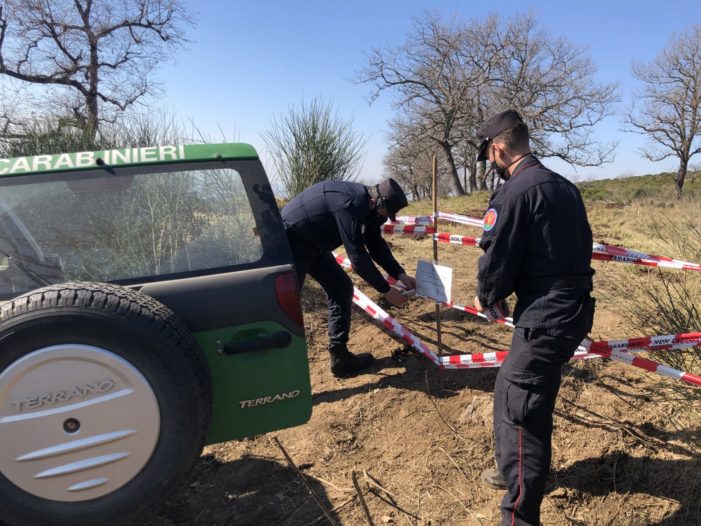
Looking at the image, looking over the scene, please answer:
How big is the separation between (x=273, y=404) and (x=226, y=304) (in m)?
0.54

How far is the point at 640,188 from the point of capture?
95.8ft

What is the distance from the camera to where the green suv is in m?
1.82

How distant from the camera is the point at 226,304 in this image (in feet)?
6.95

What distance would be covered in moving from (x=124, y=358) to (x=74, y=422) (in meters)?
0.34

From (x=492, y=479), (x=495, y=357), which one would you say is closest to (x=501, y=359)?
(x=495, y=357)

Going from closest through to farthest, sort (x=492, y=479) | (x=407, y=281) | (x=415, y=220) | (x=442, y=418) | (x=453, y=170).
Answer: (x=492, y=479)
(x=442, y=418)
(x=407, y=281)
(x=415, y=220)
(x=453, y=170)

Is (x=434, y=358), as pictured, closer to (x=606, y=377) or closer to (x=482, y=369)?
(x=482, y=369)

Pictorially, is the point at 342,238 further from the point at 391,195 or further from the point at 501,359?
the point at 501,359

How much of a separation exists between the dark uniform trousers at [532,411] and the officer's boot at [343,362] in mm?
1964

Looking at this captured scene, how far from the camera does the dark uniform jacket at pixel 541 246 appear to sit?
6.82 ft

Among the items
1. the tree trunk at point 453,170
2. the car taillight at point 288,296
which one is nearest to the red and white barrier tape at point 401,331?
the car taillight at point 288,296

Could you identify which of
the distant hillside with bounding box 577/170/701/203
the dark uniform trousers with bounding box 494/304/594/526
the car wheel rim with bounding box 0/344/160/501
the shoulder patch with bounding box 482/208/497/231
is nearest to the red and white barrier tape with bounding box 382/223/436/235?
the shoulder patch with bounding box 482/208/497/231

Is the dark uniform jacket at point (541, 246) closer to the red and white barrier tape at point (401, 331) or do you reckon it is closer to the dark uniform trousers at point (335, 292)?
the red and white barrier tape at point (401, 331)

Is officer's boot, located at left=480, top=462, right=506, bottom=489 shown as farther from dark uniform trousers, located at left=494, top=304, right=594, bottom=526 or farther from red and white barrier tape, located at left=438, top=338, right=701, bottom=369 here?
red and white barrier tape, located at left=438, top=338, right=701, bottom=369
